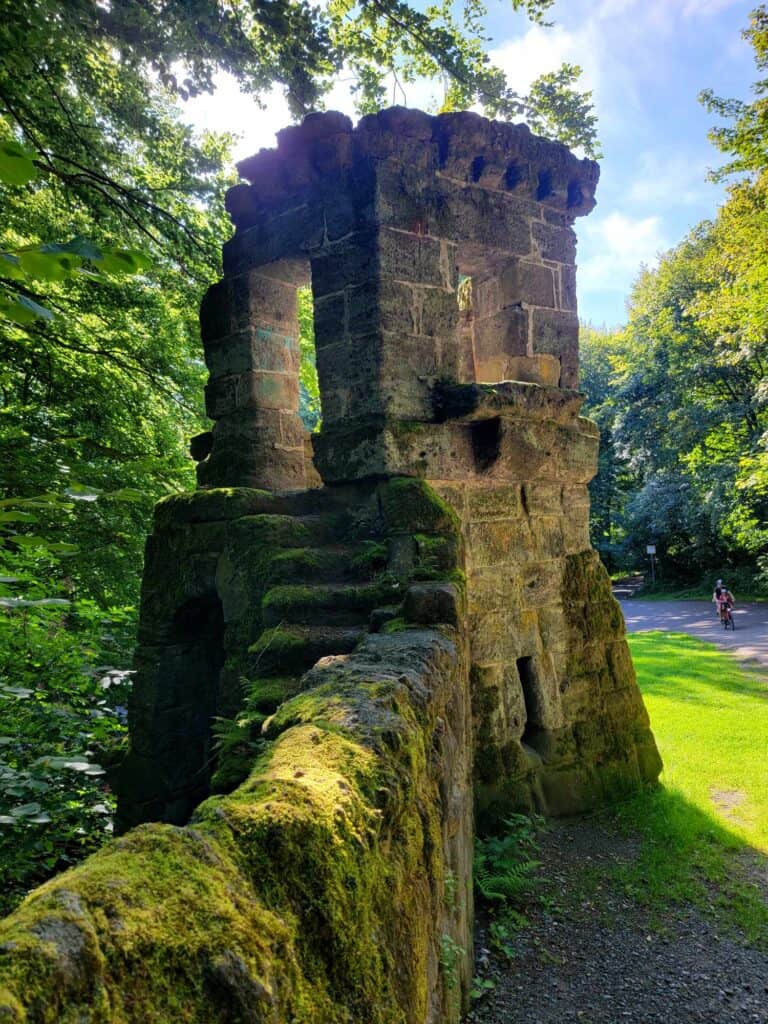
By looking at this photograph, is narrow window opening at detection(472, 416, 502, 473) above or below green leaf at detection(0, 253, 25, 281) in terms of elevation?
above

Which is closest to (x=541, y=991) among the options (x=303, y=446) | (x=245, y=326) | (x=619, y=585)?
(x=303, y=446)

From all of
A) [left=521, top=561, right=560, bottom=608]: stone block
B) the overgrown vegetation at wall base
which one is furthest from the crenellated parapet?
the overgrown vegetation at wall base

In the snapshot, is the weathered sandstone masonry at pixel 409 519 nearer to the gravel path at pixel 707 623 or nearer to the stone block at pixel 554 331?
the stone block at pixel 554 331

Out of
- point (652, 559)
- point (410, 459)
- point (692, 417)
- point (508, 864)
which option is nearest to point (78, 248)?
point (410, 459)

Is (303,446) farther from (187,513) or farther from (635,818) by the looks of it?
(635,818)

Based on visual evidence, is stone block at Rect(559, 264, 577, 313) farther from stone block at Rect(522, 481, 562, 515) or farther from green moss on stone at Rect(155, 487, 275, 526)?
green moss on stone at Rect(155, 487, 275, 526)

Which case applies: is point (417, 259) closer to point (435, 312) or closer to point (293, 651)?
point (435, 312)

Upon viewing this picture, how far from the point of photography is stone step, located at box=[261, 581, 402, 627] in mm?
3848

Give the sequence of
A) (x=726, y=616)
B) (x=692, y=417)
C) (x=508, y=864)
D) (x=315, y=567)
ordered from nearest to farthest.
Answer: (x=315, y=567), (x=508, y=864), (x=726, y=616), (x=692, y=417)

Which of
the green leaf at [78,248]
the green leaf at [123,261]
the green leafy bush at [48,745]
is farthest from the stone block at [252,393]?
the green leaf at [78,248]

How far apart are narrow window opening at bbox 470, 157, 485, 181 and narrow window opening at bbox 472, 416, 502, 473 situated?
202 centimetres

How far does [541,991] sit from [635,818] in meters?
2.11

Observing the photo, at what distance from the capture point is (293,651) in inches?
136

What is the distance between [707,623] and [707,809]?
14.1m
